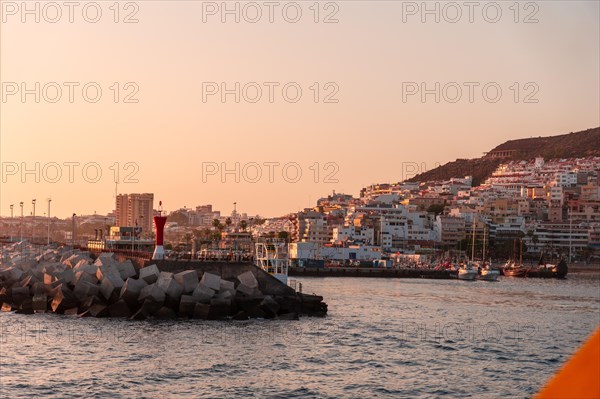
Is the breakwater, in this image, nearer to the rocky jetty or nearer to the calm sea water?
the calm sea water

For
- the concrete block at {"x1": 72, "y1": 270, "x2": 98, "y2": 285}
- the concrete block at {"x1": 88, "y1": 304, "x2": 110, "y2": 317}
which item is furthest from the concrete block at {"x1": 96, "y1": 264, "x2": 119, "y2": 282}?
the concrete block at {"x1": 88, "y1": 304, "x2": 110, "y2": 317}

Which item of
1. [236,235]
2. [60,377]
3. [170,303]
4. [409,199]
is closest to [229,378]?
[60,377]

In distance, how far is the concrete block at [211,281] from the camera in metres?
33.5

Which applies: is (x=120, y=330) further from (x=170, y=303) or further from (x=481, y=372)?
(x=481, y=372)

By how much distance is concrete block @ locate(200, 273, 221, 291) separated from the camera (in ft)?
110

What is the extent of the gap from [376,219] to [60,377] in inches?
5137

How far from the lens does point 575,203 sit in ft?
559

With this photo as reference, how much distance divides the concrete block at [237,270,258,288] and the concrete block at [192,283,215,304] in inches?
78.1

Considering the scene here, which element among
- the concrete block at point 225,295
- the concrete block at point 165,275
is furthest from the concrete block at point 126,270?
the concrete block at point 225,295

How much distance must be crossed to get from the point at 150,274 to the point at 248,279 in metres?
3.70

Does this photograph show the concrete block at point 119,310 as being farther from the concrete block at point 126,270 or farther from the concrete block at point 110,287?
the concrete block at point 126,270

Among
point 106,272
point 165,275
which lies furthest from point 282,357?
point 106,272

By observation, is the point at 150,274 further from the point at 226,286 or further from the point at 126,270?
the point at 226,286

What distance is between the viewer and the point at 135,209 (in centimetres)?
18062
